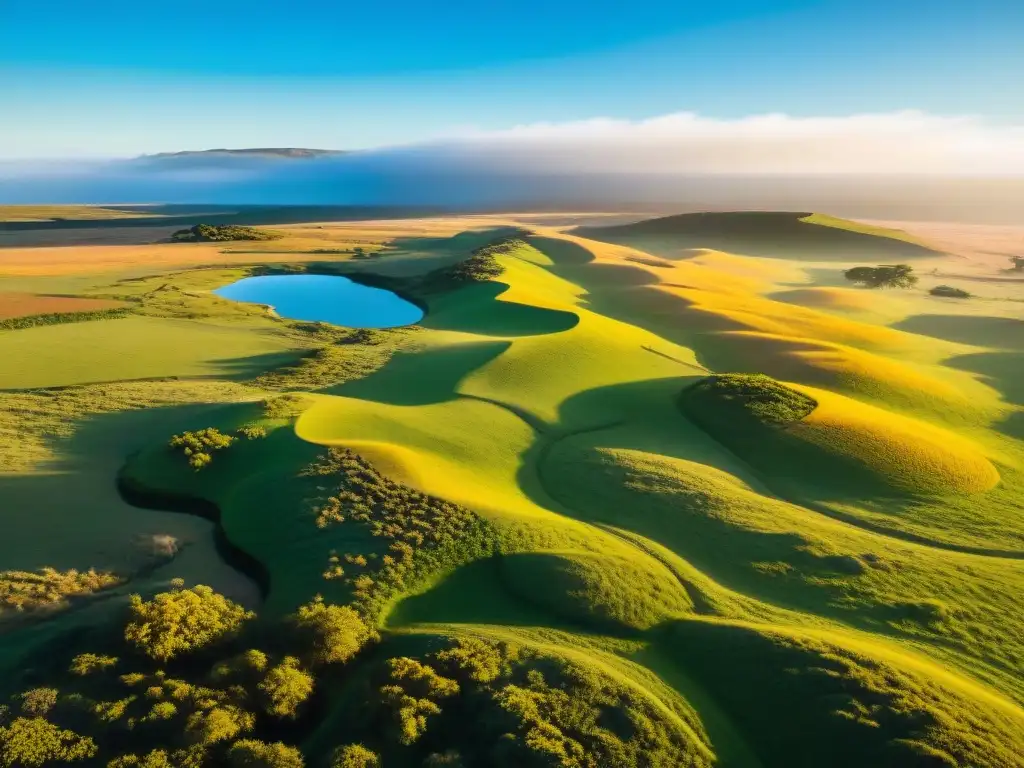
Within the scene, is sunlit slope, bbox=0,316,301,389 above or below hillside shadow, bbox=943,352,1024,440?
above

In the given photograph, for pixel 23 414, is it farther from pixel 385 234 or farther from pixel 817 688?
pixel 385 234

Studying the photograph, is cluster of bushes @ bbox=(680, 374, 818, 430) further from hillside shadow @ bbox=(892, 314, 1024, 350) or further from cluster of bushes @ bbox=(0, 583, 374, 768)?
hillside shadow @ bbox=(892, 314, 1024, 350)

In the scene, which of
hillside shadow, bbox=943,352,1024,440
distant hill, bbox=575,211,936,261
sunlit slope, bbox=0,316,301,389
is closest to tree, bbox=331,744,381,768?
sunlit slope, bbox=0,316,301,389

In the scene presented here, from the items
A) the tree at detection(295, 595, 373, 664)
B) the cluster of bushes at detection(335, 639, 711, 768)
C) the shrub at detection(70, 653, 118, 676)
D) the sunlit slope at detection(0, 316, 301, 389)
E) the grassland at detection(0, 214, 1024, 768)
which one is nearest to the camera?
the cluster of bushes at detection(335, 639, 711, 768)

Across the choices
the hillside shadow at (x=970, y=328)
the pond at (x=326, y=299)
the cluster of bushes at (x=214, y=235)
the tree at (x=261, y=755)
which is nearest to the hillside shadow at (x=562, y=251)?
the pond at (x=326, y=299)

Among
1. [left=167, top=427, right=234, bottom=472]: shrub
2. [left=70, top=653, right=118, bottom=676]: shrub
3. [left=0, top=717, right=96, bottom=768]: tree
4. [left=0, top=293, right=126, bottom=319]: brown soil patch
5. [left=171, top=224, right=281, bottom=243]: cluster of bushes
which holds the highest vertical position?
[left=171, top=224, right=281, bottom=243]: cluster of bushes

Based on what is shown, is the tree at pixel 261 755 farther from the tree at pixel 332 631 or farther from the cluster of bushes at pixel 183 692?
the tree at pixel 332 631

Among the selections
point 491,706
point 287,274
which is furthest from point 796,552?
point 287,274
